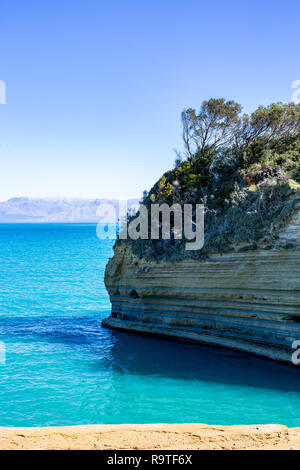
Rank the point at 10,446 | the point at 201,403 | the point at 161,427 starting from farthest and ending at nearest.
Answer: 1. the point at 201,403
2. the point at 161,427
3. the point at 10,446

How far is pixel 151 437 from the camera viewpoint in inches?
293

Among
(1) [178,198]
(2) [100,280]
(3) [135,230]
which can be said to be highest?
(1) [178,198]

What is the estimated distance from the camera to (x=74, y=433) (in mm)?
7602

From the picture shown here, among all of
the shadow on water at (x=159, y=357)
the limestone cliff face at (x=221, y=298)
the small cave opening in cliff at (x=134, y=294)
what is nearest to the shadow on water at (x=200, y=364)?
the shadow on water at (x=159, y=357)

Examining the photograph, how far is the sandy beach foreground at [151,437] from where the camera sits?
23.6 ft

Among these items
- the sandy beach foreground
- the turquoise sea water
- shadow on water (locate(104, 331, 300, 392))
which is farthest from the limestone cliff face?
the sandy beach foreground

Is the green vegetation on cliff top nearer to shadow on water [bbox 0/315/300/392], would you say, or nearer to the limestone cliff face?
the limestone cliff face

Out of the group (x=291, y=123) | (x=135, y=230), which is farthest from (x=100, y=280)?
(x=291, y=123)

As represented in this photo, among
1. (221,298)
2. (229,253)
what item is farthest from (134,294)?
(229,253)

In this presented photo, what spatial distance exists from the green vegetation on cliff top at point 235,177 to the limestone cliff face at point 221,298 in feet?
1.96

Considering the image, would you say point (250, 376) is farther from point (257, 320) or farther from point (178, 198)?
point (178, 198)

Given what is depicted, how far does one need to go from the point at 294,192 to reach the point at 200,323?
7287 millimetres

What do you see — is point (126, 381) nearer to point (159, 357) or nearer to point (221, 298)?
point (159, 357)

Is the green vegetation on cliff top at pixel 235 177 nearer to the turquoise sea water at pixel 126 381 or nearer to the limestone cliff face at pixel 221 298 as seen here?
the limestone cliff face at pixel 221 298
